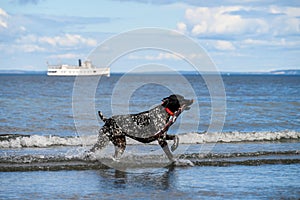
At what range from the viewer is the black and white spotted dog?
1359 cm

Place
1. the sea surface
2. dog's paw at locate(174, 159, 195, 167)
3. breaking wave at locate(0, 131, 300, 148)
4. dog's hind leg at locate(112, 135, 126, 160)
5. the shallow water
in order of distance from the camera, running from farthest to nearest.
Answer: breaking wave at locate(0, 131, 300, 148), dog's hind leg at locate(112, 135, 126, 160), dog's paw at locate(174, 159, 195, 167), the sea surface, the shallow water

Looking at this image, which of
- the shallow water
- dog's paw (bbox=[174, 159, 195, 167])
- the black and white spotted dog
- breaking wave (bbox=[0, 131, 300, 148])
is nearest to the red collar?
the black and white spotted dog

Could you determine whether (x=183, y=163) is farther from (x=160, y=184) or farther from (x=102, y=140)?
(x=160, y=184)

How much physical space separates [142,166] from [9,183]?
11.5 feet

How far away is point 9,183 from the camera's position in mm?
11023

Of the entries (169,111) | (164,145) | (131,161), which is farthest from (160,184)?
(169,111)

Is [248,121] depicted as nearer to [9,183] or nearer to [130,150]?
[130,150]

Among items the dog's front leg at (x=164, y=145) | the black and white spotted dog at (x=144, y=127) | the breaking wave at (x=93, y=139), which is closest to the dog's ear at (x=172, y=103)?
the black and white spotted dog at (x=144, y=127)

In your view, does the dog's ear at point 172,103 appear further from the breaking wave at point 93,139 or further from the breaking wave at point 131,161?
the breaking wave at point 93,139

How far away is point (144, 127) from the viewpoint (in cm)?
1368

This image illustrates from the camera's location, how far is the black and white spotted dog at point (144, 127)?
44.6 ft

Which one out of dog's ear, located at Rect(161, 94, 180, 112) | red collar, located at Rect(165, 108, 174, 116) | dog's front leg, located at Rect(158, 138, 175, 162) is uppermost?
dog's ear, located at Rect(161, 94, 180, 112)

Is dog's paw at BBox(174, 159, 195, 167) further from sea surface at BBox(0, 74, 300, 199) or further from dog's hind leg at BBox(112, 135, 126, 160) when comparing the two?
dog's hind leg at BBox(112, 135, 126, 160)

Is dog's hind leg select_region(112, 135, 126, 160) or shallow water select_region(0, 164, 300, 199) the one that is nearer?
shallow water select_region(0, 164, 300, 199)
